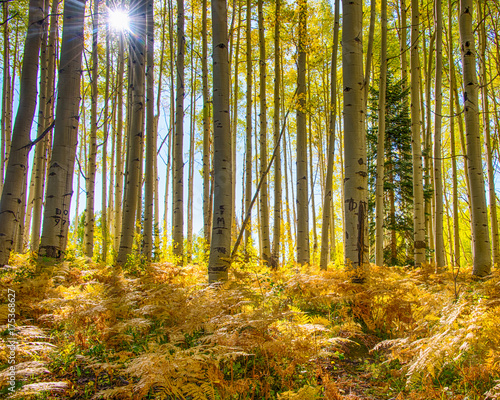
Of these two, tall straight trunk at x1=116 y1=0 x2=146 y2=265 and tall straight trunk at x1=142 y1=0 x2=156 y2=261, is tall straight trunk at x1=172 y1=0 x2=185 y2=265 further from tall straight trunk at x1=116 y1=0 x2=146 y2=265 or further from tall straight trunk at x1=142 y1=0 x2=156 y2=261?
tall straight trunk at x1=116 y1=0 x2=146 y2=265

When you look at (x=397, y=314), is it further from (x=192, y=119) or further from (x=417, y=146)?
(x=192, y=119)

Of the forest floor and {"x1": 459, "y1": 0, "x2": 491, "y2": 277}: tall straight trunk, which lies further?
{"x1": 459, "y1": 0, "x2": 491, "y2": 277}: tall straight trunk

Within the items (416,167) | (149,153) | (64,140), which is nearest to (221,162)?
(64,140)

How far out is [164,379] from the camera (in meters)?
→ 1.58

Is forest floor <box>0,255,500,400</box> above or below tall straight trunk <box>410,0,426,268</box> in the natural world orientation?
below

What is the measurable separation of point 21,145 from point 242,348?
4714mm

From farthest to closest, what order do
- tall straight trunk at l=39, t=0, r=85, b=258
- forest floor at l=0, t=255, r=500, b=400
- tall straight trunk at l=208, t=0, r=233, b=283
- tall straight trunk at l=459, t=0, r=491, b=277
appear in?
tall straight trunk at l=459, t=0, r=491, b=277 → tall straight trunk at l=39, t=0, r=85, b=258 → tall straight trunk at l=208, t=0, r=233, b=283 → forest floor at l=0, t=255, r=500, b=400

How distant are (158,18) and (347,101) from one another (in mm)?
11442

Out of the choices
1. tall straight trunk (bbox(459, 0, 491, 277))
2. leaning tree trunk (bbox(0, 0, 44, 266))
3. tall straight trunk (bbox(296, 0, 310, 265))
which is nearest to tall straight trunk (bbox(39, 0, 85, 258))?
leaning tree trunk (bbox(0, 0, 44, 266))

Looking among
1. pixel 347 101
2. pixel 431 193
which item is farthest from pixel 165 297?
pixel 431 193

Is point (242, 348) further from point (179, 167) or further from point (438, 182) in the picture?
point (179, 167)

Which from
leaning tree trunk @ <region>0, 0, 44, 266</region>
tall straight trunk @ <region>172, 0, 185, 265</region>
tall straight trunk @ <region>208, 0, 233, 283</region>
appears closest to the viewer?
tall straight trunk @ <region>208, 0, 233, 283</region>

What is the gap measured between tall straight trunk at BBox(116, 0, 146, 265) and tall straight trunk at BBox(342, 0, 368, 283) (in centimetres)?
410

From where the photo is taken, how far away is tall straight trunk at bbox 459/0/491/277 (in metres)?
5.04
